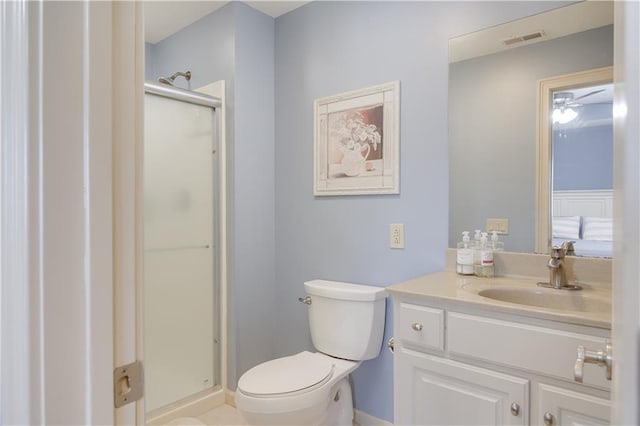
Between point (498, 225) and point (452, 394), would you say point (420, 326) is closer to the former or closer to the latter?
point (452, 394)

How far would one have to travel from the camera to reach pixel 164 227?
6.91 ft

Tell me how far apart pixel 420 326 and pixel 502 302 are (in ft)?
0.92

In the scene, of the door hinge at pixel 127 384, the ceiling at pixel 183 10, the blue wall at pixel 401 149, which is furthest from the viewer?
the ceiling at pixel 183 10

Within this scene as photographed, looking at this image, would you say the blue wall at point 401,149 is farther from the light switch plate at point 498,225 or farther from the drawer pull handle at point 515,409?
the drawer pull handle at point 515,409

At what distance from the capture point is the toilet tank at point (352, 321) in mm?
1833

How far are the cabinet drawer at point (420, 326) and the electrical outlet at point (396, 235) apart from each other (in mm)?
572

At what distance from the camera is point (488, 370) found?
118cm

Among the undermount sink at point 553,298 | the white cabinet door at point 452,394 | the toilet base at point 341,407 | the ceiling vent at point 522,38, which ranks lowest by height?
the toilet base at point 341,407

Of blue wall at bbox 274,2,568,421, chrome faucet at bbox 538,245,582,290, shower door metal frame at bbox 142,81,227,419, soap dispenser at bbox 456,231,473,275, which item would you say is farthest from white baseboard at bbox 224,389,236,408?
chrome faucet at bbox 538,245,582,290

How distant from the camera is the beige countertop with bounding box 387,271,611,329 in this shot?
1035mm

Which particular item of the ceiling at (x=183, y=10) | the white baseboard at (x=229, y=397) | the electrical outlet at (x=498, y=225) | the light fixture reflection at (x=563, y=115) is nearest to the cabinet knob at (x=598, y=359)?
the electrical outlet at (x=498, y=225)

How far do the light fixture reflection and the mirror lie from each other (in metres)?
0.05

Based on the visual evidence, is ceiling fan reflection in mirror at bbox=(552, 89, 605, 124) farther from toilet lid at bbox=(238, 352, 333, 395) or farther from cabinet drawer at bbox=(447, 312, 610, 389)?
A: toilet lid at bbox=(238, 352, 333, 395)

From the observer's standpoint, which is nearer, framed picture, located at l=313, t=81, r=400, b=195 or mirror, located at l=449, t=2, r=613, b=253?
mirror, located at l=449, t=2, r=613, b=253
